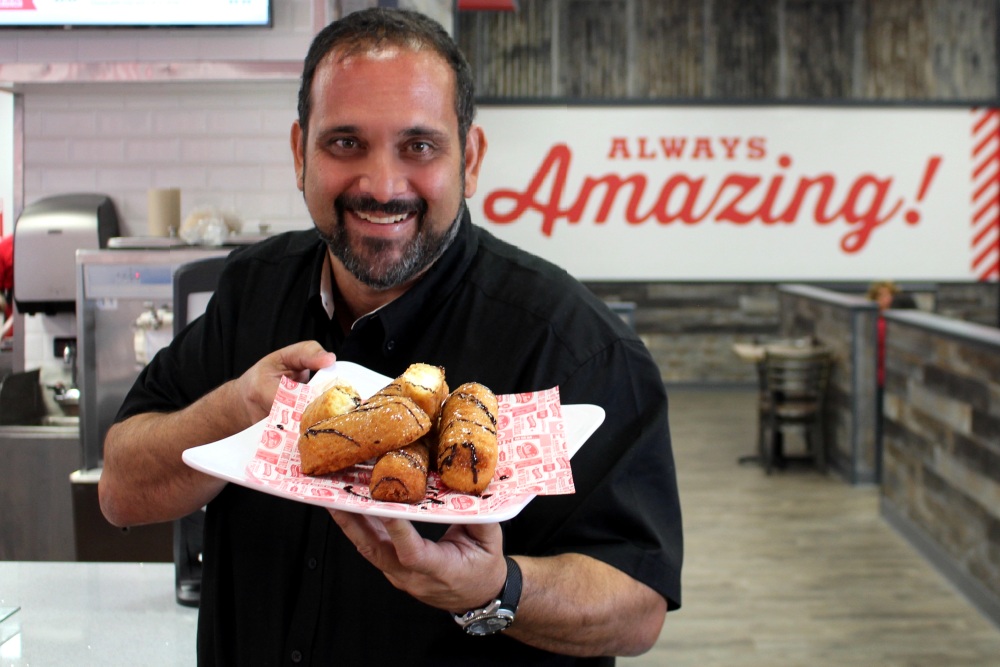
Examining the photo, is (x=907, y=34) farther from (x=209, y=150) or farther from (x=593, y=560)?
(x=593, y=560)

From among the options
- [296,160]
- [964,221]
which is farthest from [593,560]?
[964,221]

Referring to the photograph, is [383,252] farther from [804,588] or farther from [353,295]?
[804,588]

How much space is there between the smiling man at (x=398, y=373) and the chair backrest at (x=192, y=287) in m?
0.94

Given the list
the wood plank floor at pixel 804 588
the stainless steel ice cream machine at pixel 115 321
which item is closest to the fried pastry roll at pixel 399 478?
the stainless steel ice cream machine at pixel 115 321

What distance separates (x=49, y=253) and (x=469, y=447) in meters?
3.36

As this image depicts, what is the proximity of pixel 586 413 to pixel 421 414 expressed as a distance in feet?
0.66

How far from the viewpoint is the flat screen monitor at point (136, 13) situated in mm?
3539

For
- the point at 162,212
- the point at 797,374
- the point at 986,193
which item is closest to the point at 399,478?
the point at 162,212

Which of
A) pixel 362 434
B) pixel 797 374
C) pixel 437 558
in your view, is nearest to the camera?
pixel 437 558

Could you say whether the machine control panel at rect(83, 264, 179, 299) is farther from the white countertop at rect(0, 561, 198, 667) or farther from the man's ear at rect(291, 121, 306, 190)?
the man's ear at rect(291, 121, 306, 190)

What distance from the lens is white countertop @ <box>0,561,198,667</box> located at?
5.90 ft

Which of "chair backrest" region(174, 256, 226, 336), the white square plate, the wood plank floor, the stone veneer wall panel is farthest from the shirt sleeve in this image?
the stone veneer wall panel

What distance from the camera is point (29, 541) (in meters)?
3.87

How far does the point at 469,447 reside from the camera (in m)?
1.16
